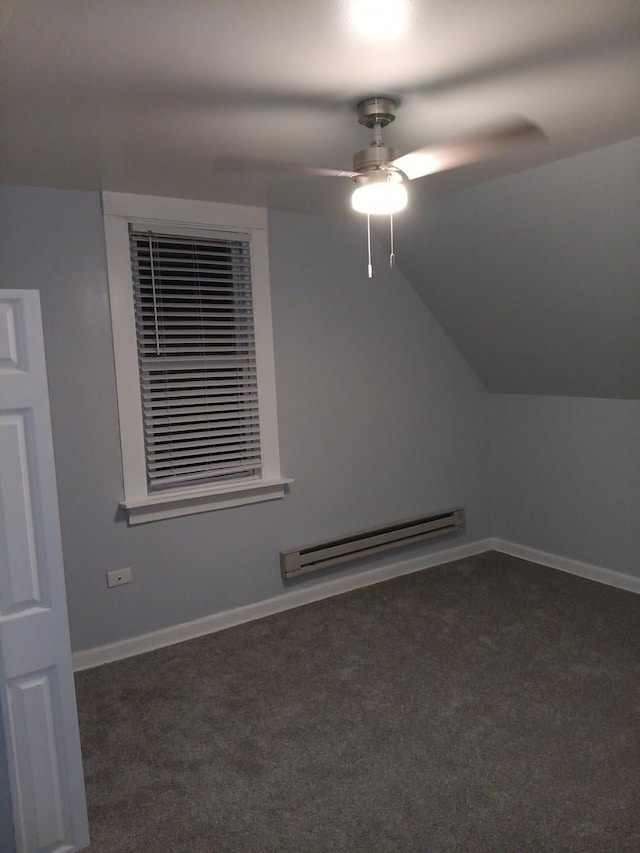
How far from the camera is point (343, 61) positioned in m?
1.78

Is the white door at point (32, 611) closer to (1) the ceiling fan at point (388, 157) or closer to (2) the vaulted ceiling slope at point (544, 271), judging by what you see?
(1) the ceiling fan at point (388, 157)

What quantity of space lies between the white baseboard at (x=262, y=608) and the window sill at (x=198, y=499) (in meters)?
0.63

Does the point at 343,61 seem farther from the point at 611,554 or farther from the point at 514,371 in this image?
the point at 611,554

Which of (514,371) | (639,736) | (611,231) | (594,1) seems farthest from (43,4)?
(514,371)

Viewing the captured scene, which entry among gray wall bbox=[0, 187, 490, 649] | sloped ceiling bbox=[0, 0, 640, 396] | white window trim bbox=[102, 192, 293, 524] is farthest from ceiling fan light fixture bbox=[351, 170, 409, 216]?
gray wall bbox=[0, 187, 490, 649]

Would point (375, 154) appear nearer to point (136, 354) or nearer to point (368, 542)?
point (136, 354)

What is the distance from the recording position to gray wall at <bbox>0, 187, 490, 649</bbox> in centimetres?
304

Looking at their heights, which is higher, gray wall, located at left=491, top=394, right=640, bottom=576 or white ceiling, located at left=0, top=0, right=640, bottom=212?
white ceiling, located at left=0, top=0, right=640, bottom=212

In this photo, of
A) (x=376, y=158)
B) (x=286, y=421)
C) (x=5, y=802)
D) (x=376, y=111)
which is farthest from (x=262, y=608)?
(x=376, y=111)

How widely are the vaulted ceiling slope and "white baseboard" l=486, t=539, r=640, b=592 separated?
44.4 inches

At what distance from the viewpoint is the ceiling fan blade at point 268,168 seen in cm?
223

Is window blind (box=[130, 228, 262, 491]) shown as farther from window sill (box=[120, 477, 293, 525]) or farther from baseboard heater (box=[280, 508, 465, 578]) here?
baseboard heater (box=[280, 508, 465, 578])

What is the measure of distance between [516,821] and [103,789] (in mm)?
1474

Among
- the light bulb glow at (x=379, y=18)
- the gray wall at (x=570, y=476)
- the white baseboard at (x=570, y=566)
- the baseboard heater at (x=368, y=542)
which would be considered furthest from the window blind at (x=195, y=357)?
the white baseboard at (x=570, y=566)
